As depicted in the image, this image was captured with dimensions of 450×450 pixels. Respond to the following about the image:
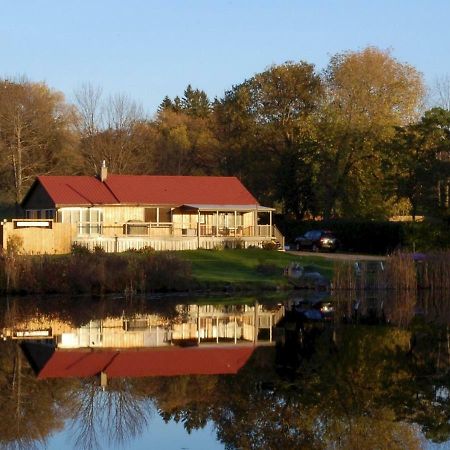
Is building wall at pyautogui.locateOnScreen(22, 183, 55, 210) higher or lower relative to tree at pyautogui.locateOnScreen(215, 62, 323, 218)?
lower

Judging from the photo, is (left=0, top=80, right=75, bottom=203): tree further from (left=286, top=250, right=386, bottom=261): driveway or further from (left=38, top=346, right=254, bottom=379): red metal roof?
(left=38, top=346, right=254, bottom=379): red metal roof

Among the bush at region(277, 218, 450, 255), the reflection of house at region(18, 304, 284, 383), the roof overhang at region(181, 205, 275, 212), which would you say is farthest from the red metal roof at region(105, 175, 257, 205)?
the reflection of house at region(18, 304, 284, 383)

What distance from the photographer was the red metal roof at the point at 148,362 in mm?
20531

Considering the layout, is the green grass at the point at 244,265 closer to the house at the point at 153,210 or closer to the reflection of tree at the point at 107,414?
the house at the point at 153,210

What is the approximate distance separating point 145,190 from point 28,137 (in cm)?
1614

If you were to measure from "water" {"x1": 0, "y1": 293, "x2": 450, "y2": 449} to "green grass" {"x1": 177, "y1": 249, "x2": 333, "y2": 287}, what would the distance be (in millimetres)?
10003

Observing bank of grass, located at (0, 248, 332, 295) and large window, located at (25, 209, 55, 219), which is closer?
bank of grass, located at (0, 248, 332, 295)

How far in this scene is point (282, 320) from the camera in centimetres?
3033

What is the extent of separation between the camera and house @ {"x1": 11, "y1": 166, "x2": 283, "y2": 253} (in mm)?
56094

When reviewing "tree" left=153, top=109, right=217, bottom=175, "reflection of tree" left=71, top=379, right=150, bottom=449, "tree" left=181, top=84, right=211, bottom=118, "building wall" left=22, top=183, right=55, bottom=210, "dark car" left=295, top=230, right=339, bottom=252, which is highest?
"tree" left=181, top=84, right=211, bottom=118

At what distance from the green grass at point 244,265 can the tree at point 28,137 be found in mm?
22978

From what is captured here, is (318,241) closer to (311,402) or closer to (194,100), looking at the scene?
(311,402)

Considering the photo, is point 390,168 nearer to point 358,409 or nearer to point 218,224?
point 218,224

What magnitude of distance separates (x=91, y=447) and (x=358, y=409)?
465cm
